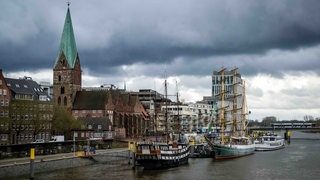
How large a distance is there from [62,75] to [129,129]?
32760 millimetres

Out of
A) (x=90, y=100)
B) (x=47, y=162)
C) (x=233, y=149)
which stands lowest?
(x=233, y=149)

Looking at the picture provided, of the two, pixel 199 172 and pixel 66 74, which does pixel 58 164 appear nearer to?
pixel 199 172

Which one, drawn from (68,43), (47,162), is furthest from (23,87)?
(47,162)

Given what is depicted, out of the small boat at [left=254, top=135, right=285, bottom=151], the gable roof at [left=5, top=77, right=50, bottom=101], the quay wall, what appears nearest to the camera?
the quay wall

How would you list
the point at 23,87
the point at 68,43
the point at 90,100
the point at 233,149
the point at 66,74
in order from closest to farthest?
the point at 233,149 < the point at 23,87 < the point at 68,43 < the point at 90,100 < the point at 66,74

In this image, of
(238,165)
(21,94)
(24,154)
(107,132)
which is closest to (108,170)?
(24,154)

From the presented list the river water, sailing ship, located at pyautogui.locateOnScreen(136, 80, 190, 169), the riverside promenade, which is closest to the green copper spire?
the riverside promenade

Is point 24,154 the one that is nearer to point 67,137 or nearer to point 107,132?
point 67,137

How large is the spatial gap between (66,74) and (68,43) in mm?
11556

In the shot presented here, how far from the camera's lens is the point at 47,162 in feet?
267

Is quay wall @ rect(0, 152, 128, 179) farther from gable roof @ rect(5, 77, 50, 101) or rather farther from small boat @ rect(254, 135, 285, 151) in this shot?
small boat @ rect(254, 135, 285, 151)

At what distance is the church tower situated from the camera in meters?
164

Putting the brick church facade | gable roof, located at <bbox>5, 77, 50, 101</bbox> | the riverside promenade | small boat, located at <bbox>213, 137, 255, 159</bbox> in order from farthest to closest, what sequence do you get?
the brick church facade
gable roof, located at <bbox>5, 77, 50, 101</bbox>
small boat, located at <bbox>213, 137, 255, 159</bbox>
the riverside promenade

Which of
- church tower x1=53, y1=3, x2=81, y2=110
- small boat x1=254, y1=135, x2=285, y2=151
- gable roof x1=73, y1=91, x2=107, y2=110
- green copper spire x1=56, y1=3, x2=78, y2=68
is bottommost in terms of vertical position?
small boat x1=254, y1=135, x2=285, y2=151
